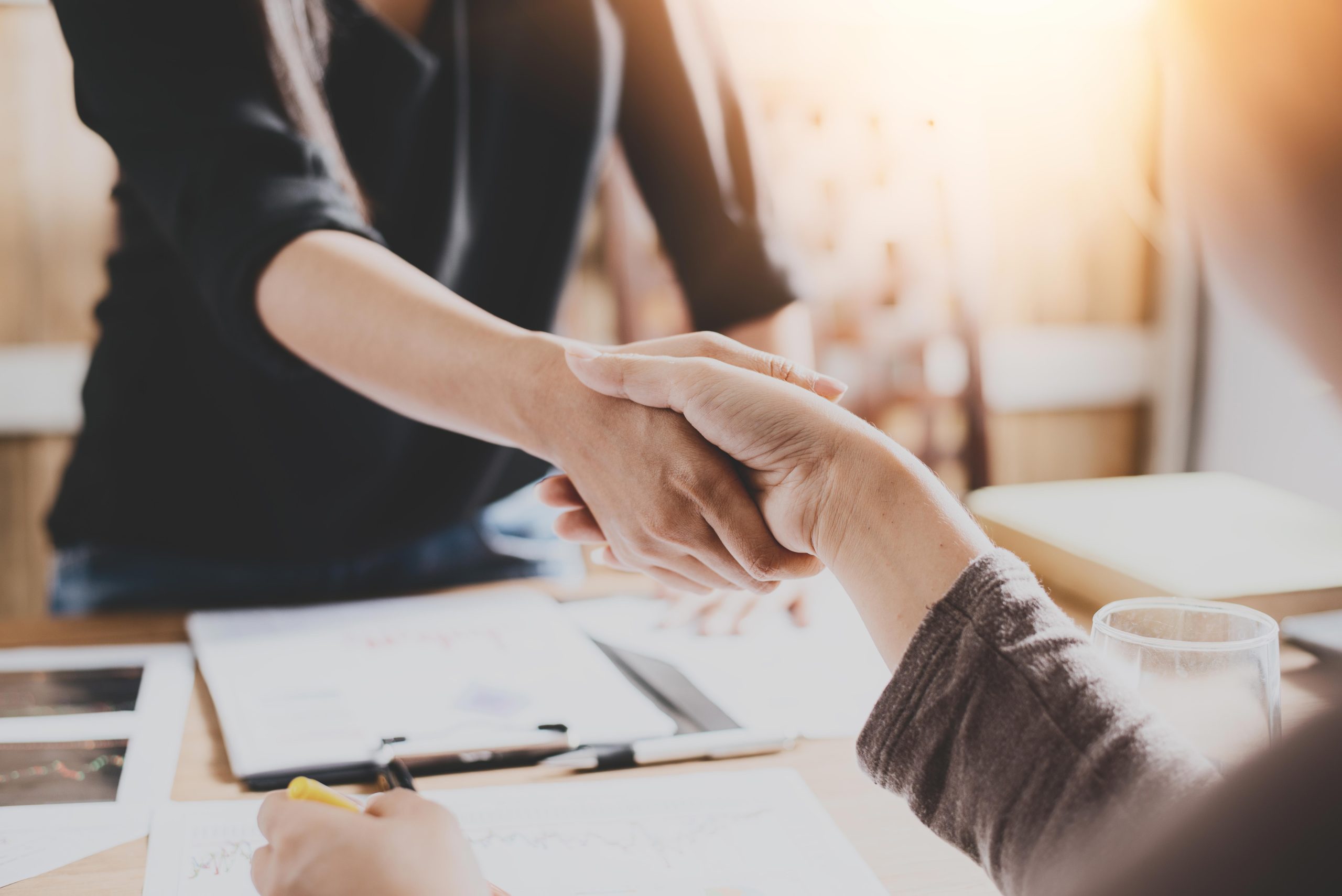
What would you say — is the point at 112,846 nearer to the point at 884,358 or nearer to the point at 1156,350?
the point at 884,358

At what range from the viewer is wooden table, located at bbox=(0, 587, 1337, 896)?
1.65ft

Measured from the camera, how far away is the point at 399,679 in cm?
74

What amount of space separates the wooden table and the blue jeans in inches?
8.8

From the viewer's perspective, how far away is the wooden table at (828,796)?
0.50 metres

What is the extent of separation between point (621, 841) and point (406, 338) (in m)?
0.38

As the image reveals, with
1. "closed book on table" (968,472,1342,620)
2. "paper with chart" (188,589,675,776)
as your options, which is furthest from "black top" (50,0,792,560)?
"closed book on table" (968,472,1342,620)

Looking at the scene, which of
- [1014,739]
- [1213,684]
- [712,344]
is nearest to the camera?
[1014,739]

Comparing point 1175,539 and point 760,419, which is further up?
point 760,419

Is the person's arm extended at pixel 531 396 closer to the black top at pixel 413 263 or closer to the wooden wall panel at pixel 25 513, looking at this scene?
the black top at pixel 413 263

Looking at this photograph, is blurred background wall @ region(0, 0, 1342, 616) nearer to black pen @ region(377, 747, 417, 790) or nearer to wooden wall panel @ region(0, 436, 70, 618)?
wooden wall panel @ region(0, 436, 70, 618)

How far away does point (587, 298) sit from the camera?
2.13m

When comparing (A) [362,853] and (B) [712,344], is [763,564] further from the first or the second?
(A) [362,853]

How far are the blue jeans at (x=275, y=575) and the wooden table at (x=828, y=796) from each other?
224mm

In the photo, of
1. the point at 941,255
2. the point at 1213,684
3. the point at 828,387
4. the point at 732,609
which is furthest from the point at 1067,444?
the point at 1213,684
